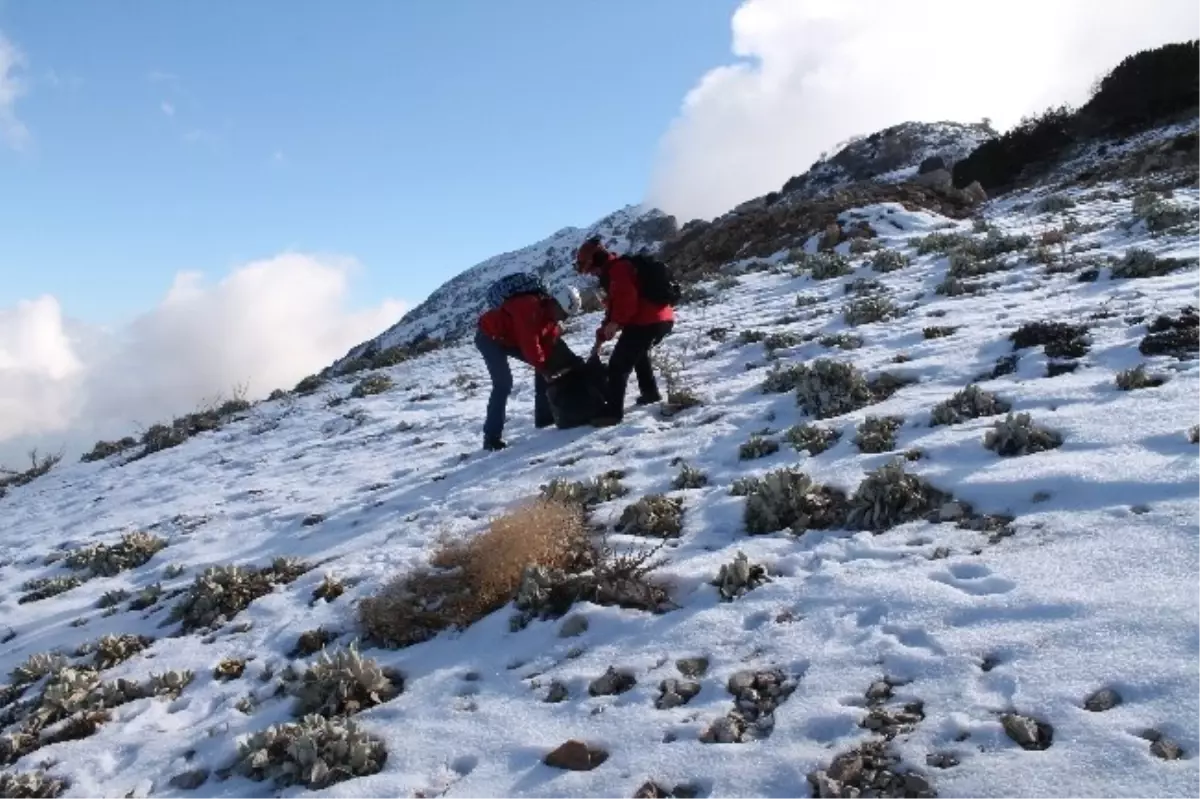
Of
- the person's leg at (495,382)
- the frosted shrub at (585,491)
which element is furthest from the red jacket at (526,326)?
the frosted shrub at (585,491)

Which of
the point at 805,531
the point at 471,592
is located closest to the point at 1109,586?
the point at 805,531

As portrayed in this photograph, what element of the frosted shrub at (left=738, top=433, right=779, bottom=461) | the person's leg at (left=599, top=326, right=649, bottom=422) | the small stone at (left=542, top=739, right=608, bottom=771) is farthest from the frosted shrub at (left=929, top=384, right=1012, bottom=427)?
→ the small stone at (left=542, top=739, right=608, bottom=771)

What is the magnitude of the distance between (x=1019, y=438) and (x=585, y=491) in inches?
123

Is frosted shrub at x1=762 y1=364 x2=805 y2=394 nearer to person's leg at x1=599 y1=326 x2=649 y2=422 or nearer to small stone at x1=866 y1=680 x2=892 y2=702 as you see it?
person's leg at x1=599 y1=326 x2=649 y2=422

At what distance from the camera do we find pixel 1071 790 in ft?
9.33

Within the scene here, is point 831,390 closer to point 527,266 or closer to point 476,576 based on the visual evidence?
point 476,576

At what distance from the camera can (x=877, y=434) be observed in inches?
252

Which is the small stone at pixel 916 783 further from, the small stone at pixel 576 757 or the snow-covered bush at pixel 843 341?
the snow-covered bush at pixel 843 341

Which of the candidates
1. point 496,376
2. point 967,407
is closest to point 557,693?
point 967,407

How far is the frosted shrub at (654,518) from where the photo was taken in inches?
231

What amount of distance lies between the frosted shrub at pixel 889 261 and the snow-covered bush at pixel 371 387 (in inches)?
342

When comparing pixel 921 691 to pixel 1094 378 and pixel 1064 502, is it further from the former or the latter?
pixel 1094 378

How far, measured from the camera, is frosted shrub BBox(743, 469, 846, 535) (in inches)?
215

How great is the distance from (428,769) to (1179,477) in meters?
4.20
